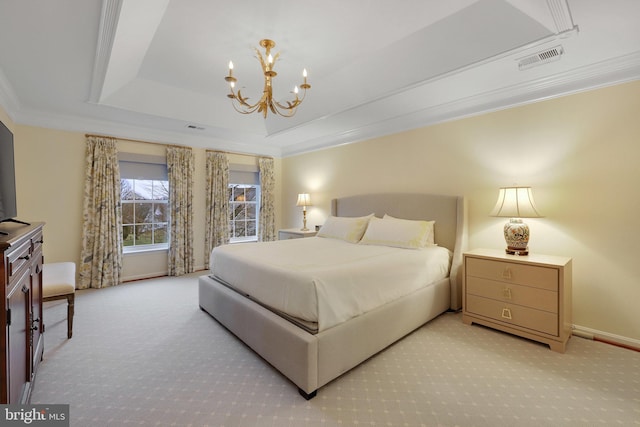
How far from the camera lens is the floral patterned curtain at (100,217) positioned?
13.2 ft

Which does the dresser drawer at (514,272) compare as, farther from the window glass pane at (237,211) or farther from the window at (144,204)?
the window at (144,204)

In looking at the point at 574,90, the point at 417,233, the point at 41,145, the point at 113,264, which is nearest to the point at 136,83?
the point at 41,145

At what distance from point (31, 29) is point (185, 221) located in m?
3.08

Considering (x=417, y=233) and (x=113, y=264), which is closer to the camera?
(x=417, y=233)

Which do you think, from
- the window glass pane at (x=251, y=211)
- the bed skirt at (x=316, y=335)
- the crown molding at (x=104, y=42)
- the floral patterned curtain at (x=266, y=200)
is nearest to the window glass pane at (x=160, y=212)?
the window glass pane at (x=251, y=211)

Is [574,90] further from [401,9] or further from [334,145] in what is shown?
[334,145]

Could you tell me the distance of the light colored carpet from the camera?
1646 mm

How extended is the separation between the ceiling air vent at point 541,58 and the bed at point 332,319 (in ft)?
4.69

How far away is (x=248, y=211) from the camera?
5996 millimetres

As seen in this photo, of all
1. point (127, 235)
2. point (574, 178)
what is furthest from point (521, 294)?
point (127, 235)

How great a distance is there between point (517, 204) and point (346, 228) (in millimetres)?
2003

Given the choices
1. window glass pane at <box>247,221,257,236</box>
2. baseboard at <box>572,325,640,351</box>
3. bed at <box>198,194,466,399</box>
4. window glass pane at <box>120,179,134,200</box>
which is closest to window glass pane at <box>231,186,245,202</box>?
window glass pane at <box>247,221,257,236</box>

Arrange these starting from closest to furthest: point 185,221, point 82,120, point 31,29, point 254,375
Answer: point 254,375
point 31,29
point 82,120
point 185,221

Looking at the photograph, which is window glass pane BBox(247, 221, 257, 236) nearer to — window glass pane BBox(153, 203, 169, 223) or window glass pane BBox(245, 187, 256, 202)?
window glass pane BBox(245, 187, 256, 202)
